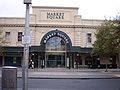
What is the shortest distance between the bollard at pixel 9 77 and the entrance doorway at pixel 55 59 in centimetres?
4455

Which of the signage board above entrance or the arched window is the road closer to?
the signage board above entrance

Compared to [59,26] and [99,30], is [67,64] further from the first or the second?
[99,30]

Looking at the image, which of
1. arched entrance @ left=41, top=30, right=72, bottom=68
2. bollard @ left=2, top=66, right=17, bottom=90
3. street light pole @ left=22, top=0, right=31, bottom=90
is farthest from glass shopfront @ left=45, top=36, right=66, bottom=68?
street light pole @ left=22, top=0, right=31, bottom=90

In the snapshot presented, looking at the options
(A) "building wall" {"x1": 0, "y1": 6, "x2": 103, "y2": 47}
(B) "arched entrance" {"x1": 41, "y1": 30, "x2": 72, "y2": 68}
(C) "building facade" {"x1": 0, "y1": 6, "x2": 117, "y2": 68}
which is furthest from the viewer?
(B) "arched entrance" {"x1": 41, "y1": 30, "x2": 72, "y2": 68}

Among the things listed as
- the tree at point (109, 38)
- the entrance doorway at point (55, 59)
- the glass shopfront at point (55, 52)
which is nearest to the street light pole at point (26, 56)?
the tree at point (109, 38)

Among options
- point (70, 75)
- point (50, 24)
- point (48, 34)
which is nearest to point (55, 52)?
point (48, 34)

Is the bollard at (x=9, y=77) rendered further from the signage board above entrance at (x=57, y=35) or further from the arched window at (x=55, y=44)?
the arched window at (x=55, y=44)

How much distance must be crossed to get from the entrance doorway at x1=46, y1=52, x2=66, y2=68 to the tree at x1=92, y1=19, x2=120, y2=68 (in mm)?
9489

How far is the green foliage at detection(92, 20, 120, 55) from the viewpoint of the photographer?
115 ft

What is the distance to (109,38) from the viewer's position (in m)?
38.1

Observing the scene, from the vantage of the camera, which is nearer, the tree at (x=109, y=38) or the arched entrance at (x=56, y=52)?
the tree at (x=109, y=38)

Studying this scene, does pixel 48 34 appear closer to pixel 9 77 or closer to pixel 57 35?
pixel 57 35

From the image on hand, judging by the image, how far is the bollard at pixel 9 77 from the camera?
13.0 m

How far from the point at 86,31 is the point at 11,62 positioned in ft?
48.7
